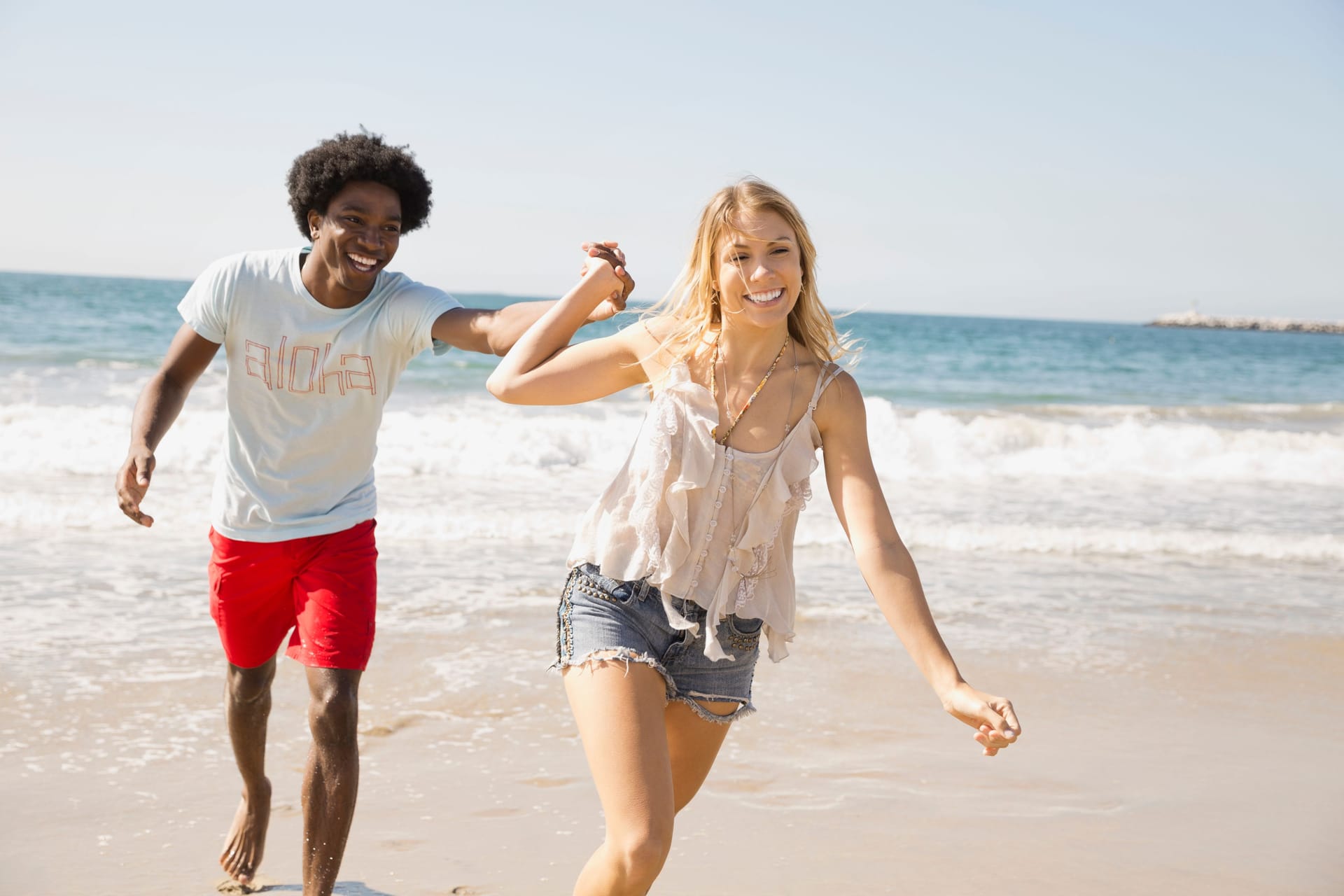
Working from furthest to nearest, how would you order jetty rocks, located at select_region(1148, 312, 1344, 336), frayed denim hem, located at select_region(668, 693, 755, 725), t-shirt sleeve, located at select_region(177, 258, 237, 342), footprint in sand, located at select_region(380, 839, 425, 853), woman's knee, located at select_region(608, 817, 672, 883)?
jetty rocks, located at select_region(1148, 312, 1344, 336) < footprint in sand, located at select_region(380, 839, 425, 853) < t-shirt sleeve, located at select_region(177, 258, 237, 342) < frayed denim hem, located at select_region(668, 693, 755, 725) < woman's knee, located at select_region(608, 817, 672, 883)

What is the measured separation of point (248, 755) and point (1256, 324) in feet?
413

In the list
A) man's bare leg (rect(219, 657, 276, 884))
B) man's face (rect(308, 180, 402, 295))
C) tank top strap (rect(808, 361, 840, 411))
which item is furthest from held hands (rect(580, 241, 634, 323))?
man's bare leg (rect(219, 657, 276, 884))

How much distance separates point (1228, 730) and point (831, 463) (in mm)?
3505

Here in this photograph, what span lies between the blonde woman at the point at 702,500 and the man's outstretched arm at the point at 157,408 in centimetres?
117

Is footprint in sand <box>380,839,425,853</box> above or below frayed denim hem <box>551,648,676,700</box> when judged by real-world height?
below

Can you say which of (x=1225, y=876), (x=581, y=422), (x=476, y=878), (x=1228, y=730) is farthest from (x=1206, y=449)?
(x=476, y=878)

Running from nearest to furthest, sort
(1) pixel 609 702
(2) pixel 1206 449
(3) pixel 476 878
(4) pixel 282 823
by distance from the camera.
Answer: (1) pixel 609 702, (3) pixel 476 878, (4) pixel 282 823, (2) pixel 1206 449

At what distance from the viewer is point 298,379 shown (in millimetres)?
3471

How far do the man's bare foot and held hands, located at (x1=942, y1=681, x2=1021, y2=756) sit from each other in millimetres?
2350

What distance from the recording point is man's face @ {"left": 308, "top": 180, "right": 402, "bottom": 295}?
11.4ft

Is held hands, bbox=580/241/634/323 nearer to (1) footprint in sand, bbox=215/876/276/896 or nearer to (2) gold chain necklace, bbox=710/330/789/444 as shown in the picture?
(2) gold chain necklace, bbox=710/330/789/444

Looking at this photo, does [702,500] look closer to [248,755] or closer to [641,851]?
[641,851]

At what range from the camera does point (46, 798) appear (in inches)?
163

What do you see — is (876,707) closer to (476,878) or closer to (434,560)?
(476,878)
